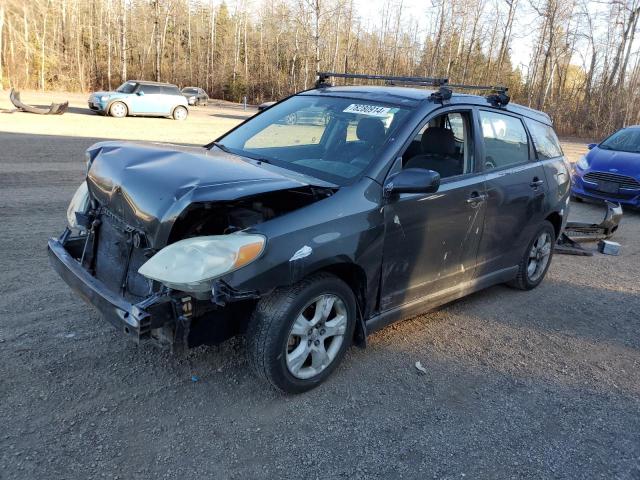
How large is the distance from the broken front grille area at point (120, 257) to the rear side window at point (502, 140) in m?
2.82

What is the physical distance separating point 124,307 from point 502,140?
3464 millimetres

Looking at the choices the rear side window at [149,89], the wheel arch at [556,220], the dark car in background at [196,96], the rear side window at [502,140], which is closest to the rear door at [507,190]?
the rear side window at [502,140]

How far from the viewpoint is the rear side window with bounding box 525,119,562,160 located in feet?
16.7

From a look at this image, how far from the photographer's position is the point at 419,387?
3543 mm

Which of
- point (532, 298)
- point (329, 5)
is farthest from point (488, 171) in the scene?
point (329, 5)

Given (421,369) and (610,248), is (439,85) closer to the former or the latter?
(421,369)

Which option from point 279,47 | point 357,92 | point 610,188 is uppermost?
point 279,47

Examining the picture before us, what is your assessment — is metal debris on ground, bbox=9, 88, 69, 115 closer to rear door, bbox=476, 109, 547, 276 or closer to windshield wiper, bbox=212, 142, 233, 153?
windshield wiper, bbox=212, 142, 233, 153

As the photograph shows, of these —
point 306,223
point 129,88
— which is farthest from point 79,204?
point 129,88

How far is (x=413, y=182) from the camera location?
334 centimetres

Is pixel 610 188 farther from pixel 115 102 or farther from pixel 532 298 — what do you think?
pixel 115 102

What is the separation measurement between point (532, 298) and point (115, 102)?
23.3 meters

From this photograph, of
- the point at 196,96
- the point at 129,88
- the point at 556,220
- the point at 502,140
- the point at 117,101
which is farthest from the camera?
the point at 196,96

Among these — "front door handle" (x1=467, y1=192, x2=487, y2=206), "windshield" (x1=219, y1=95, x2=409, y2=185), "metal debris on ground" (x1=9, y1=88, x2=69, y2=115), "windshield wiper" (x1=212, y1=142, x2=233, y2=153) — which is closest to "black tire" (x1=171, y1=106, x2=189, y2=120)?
"metal debris on ground" (x1=9, y1=88, x2=69, y2=115)
